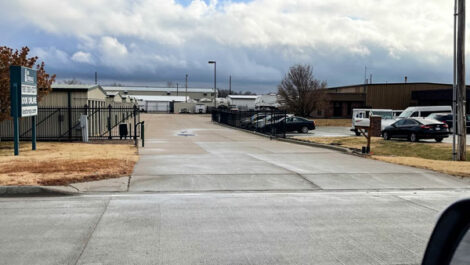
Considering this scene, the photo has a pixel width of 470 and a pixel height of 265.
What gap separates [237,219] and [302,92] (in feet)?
157

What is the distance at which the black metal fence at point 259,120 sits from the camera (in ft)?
97.9

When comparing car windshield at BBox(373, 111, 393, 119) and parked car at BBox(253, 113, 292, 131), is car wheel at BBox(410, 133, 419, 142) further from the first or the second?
car windshield at BBox(373, 111, 393, 119)

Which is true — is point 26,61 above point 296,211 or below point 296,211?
above

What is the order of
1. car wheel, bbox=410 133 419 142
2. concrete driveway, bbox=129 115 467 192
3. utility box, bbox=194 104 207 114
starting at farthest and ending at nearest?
utility box, bbox=194 104 207 114, car wheel, bbox=410 133 419 142, concrete driveway, bbox=129 115 467 192

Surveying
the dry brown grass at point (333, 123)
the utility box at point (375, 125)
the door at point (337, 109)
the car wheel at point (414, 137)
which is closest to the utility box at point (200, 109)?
the door at point (337, 109)

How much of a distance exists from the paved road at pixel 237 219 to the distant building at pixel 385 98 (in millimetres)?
46056

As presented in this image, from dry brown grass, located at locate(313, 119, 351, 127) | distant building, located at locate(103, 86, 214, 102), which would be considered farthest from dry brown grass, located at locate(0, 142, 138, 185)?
distant building, located at locate(103, 86, 214, 102)

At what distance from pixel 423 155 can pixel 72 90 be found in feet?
59.0

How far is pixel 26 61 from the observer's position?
69.3 feet

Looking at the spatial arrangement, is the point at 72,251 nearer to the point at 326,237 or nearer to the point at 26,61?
the point at 326,237

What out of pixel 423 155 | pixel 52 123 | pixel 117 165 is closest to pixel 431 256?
pixel 117 165

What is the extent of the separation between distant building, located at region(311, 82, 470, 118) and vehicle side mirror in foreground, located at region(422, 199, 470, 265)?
55.3 meters

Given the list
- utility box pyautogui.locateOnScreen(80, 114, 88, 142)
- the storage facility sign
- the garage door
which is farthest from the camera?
the garage door

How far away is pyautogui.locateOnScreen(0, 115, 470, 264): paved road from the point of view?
5582 millimetres
